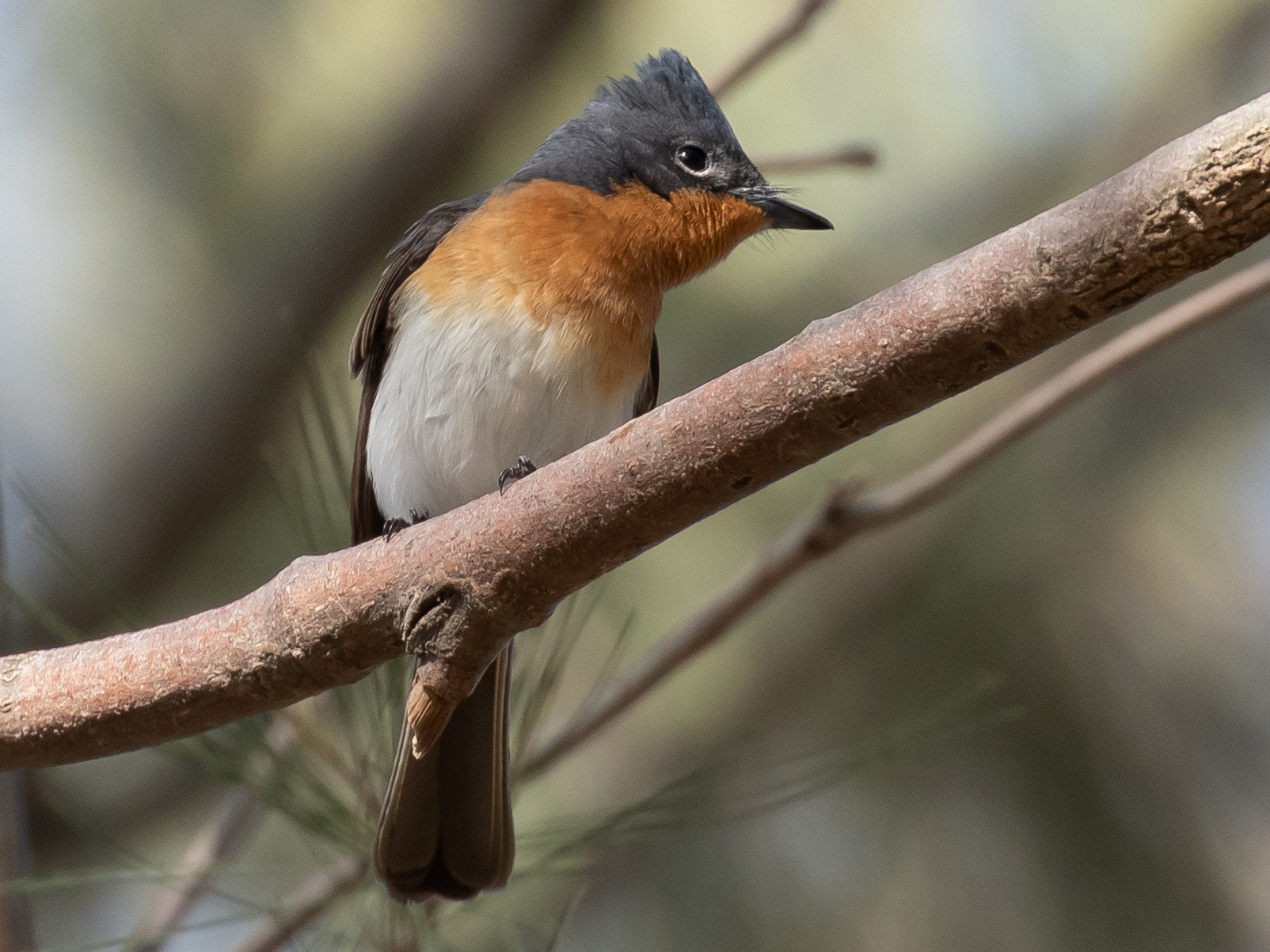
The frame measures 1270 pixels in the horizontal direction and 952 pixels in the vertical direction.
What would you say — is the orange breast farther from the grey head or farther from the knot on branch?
the knot on branch

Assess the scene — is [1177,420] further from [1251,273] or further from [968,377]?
[968,377]

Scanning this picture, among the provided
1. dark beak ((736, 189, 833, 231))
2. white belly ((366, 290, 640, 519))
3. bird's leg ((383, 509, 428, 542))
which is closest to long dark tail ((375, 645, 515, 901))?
bird's leg ((383, 509, 428, 542))

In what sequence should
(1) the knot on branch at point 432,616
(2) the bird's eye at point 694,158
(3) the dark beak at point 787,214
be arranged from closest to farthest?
(1) the knot on branch at point 432,616 → (3) the dark beak at point 787,214 → (2) the bird's eye at point 694,158

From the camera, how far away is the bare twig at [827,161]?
3068 millimetres

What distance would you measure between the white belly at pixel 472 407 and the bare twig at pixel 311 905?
2.67 feet

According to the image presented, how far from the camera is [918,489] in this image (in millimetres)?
2539

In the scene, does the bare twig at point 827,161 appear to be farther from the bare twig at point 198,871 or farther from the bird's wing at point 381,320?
the bare twig at point 198,871

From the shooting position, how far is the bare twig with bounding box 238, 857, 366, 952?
106 inches

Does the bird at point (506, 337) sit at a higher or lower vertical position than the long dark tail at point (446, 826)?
higher

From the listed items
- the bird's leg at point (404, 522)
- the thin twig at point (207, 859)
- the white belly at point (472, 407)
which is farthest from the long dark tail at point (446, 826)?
the white belly at point (472, 407)

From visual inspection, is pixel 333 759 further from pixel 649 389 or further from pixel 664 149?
pixel 664 149

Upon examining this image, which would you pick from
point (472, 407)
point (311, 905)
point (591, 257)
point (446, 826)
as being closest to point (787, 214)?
point (591, 257)

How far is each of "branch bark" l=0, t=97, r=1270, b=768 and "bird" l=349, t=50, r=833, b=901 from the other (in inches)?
29.8

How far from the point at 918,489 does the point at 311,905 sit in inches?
57.0
